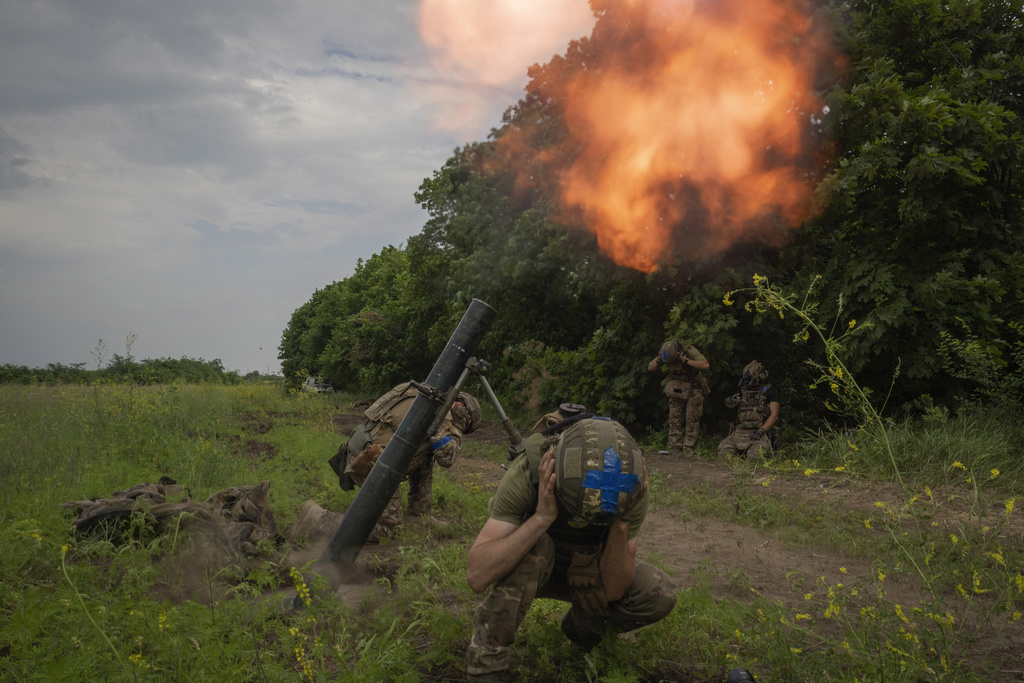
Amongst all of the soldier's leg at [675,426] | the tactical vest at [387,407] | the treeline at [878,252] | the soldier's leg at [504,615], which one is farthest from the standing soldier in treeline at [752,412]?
the soldier's leg at [504,615]

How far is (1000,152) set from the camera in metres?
9.04

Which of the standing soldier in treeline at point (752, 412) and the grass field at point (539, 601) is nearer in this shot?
the grass field at point (539, 601)

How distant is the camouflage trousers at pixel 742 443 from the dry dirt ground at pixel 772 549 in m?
1.18

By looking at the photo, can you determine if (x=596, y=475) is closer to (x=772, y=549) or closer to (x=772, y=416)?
(x=772, y=549)

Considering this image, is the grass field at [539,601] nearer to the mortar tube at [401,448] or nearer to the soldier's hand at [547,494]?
the mortar tube at [401,448]

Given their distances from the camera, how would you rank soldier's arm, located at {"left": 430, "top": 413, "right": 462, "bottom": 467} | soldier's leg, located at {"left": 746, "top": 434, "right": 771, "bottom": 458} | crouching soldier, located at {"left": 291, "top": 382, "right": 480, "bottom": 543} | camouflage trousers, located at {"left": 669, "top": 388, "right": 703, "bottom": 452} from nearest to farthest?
soldier's arm, located at {"left": 430, "top": 413, "right": 462, "bottom": 467}
crouching soldier, located at {"left": 291, "top": 382, "right": 480, "bottom": 543}
soldier's leg, located at {"left": 746, "top": 434, "right": 771, "bottom": 458}
camouflage trousers, located at {"left": 669, "top": 388, "right": 703, "bottom": 452}

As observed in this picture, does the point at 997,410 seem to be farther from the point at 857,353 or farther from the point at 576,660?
the point at 576,660

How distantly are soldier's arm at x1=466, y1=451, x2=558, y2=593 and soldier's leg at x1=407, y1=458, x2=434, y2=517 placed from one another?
143 inches

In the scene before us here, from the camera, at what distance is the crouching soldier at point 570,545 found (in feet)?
9.02

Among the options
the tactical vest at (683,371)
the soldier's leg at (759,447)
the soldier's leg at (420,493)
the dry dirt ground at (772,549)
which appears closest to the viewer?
the dry dirt ground at (772,549)

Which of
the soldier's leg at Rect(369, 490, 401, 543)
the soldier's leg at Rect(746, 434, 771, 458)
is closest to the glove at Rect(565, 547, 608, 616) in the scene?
the soldier's leg at Rect(369, 490, 401, 543)

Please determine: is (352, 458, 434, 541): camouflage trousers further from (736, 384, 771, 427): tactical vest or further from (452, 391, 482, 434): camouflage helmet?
(736, 384, 771, 427): tactical vest

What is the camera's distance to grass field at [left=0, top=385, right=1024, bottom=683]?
3217mm

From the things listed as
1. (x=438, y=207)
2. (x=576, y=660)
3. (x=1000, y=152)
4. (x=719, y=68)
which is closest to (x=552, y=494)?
(x=576, y=660)
